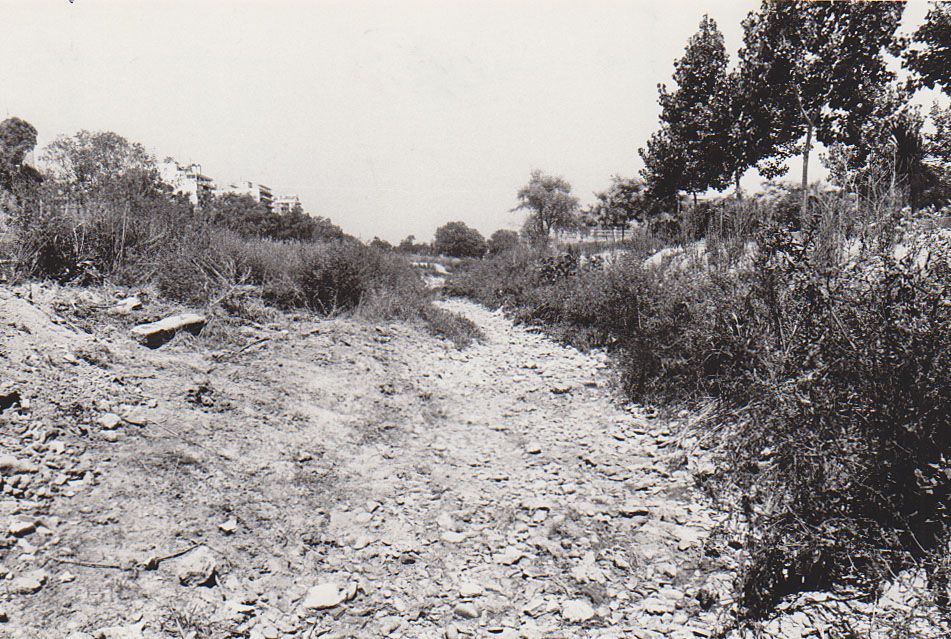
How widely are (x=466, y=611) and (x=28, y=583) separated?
2.13 m

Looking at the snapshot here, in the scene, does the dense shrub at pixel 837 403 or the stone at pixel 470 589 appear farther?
the stone at pixel 470 589

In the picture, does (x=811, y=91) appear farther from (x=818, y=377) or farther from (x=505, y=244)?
(x=818, y=377)

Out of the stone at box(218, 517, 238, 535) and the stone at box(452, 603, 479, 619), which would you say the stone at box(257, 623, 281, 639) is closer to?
the stone at box(218, 517, 238, 535)

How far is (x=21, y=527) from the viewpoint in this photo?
2.74 meters

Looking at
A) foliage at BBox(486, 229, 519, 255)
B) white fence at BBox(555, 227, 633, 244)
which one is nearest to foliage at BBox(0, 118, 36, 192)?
foliage at BBox(486, 229, 519, 255)

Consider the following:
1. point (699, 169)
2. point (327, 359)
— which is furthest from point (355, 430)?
point (699, 169)

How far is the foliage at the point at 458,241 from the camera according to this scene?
51156 millimetres

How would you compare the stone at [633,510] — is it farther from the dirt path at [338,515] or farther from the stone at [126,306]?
the stone at [126,306]

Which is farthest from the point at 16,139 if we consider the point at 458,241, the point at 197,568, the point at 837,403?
the point at 837,403

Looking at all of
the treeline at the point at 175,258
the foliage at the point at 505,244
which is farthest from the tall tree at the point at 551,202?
the treeline at the point at 175,258

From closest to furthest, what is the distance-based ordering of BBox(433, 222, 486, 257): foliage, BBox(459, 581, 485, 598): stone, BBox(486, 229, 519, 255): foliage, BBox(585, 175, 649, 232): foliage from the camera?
BBox(459, 581, 485, 598): stone → BBox(486, 229, 519, 255): foliage → BBox(585, 175, 649, 232): foliage → BBox(433, 222, 486, 257): foliage

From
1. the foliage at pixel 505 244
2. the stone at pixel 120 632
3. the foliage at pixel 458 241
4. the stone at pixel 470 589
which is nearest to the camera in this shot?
the stone at pixel 120 632

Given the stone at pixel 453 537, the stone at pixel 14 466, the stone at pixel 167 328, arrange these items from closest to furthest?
the stone at pixel 14 466, the stone at pixel 453 537, the stone at pixel 167 328

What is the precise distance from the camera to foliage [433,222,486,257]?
51156 mm
